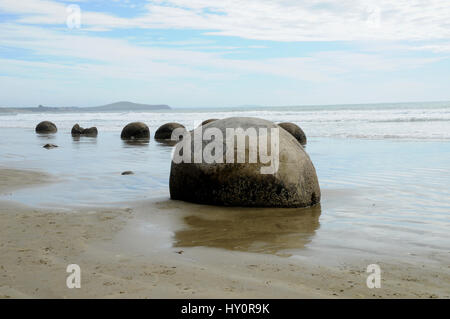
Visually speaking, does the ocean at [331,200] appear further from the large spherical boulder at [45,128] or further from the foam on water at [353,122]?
the large spherical boulder at [45,128]

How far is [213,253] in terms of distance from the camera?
4410 mm

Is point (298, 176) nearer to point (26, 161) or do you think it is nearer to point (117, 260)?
point (117, 260)

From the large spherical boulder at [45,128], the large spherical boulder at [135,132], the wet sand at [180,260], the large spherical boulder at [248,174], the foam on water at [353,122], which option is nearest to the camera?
the wet sand at [180,260]

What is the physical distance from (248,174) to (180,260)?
2.44 m

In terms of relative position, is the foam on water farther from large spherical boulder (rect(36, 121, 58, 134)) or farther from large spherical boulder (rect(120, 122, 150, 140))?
large spherical boulder (rect(120, 122, 150, 140))

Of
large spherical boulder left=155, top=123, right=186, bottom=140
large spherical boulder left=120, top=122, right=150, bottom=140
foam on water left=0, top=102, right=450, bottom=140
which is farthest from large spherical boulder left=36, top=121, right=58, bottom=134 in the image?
large spherical boulder left=155, top=123, right=186, bottom=140

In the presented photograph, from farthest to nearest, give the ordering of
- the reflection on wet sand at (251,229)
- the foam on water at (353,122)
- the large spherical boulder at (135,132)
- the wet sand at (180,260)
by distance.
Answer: the large spherical boulder at (135,132) → the foam on water at (353,122) → the reflection on wet sand at (251,229) → the wet sand at (180,260)

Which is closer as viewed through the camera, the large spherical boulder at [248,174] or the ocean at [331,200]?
the ocean at [331,200]

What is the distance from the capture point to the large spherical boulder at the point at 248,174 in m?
6.42

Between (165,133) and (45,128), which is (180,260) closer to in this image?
(165,133)

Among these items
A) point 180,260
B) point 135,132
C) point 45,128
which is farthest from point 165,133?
point 180,260

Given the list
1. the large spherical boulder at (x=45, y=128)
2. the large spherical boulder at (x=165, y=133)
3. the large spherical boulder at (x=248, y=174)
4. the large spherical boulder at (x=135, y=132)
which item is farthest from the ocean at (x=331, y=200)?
the large spherical boulder at (x=45, y=128)

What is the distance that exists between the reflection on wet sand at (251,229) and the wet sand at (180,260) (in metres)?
0.01

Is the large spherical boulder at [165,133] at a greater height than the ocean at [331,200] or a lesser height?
greater
